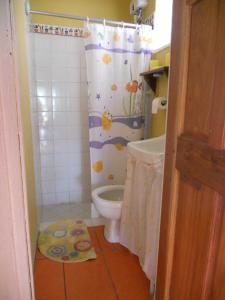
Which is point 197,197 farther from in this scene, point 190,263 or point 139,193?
point 139,193

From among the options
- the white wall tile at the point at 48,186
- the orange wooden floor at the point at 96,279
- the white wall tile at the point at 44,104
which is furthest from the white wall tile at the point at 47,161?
the orange wooden floor at the point at 96,279

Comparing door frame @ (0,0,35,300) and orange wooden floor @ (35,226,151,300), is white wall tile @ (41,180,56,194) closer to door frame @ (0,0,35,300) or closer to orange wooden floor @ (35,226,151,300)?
orange wooden floor @ (35,226,151,300)

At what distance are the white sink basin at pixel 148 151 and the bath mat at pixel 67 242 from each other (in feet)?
3.14

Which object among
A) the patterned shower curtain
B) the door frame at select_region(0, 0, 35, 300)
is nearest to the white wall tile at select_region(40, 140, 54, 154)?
the patterned shower curtain

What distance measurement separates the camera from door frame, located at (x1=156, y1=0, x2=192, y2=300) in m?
0.87

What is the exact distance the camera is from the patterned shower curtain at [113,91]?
208 cm

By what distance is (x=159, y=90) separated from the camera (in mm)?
→ 2102

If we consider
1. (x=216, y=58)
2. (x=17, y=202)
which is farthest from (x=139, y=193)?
(x=216, y=58)

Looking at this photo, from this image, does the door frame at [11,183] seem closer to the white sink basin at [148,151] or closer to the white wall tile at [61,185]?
the white sink basin at [148,151]

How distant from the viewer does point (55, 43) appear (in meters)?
2.44

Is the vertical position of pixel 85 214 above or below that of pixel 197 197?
below

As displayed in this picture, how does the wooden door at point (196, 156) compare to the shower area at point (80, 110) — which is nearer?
the wooden door at point (196, 156)

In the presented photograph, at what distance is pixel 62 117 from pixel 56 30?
36.6 inches

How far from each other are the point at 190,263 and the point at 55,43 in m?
2.42
